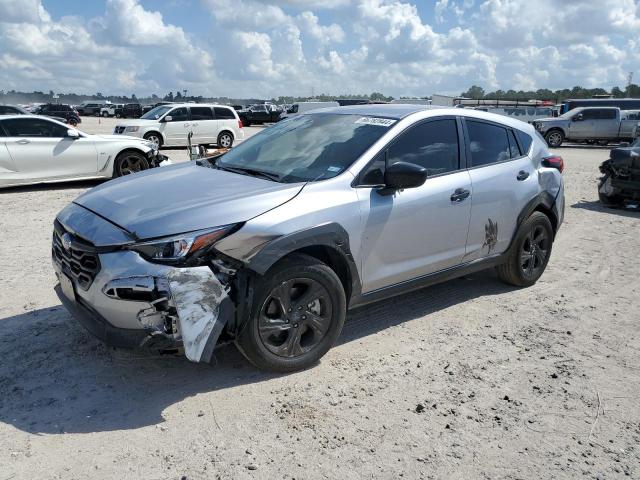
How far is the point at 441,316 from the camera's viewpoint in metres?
4.83

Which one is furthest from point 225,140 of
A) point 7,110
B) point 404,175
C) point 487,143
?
point 404,175

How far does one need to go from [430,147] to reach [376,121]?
0.50m

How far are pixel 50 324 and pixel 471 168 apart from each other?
3.68m

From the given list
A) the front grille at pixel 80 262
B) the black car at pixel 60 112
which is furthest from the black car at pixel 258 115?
the front grille at pixel 80 262

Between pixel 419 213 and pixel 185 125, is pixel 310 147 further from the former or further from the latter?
pixel 185 125

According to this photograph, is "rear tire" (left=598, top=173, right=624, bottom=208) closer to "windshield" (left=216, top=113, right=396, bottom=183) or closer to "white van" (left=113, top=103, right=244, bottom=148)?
"windshield" (left=216, top=113, right=396, bottom=183)

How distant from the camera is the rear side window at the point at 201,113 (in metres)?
19.7

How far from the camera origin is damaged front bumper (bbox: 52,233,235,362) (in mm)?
3123

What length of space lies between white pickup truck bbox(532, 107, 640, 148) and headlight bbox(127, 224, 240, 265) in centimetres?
2534

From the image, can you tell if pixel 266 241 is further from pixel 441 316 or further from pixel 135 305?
pixel 441 316

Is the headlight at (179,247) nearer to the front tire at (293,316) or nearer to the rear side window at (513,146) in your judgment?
the front tire at (293,316)

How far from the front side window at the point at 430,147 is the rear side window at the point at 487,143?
0.75 feet

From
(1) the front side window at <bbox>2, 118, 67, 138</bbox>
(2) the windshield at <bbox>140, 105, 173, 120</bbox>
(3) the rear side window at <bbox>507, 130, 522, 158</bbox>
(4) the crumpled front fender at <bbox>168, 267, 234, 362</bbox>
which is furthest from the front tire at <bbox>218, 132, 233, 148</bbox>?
(4) the crumpled front fender at <bbox>168, 267, 234, 362</bbox>

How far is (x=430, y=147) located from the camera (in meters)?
4.49
